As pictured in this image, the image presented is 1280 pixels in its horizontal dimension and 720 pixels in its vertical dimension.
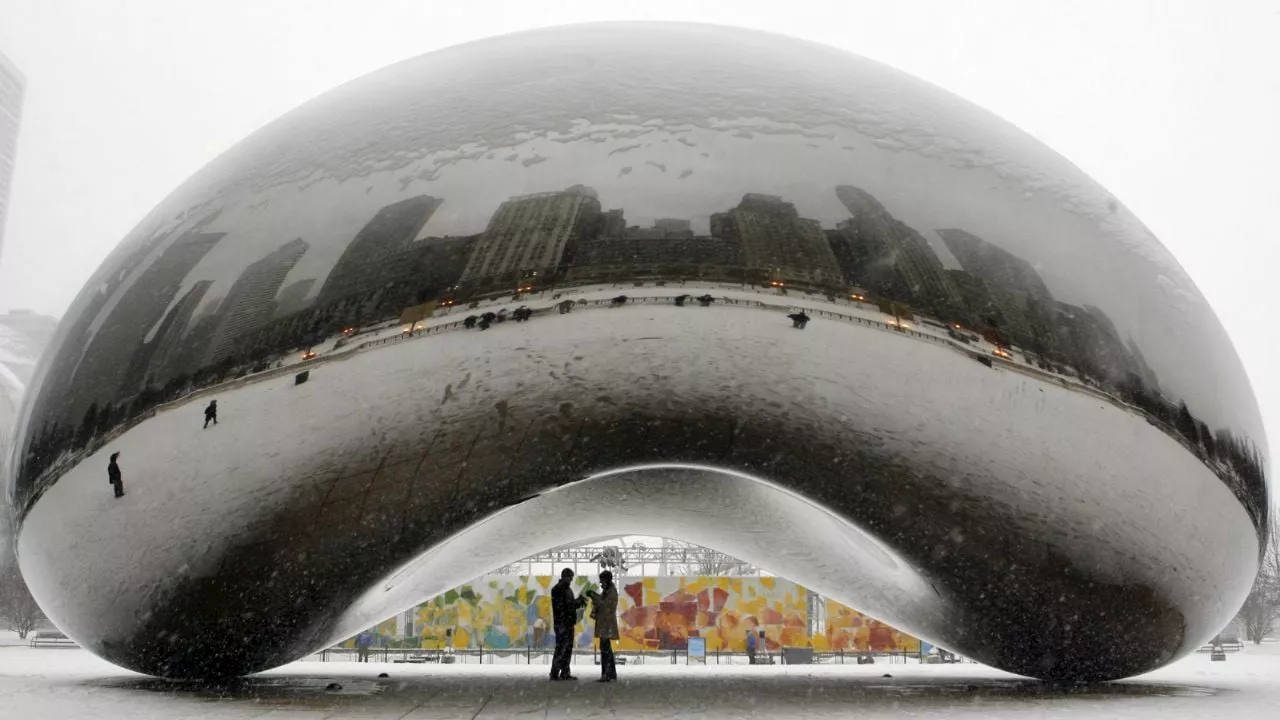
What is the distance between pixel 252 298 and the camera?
18.0 ft

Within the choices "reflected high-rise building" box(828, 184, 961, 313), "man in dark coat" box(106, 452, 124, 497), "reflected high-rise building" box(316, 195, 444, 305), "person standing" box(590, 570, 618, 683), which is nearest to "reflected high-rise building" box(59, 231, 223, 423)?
"man in dark coat" box(106, 452, 124, 497)

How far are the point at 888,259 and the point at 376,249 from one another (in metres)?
2.58

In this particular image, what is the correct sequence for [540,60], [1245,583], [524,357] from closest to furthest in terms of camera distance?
[524,357] < [540,60] < [1245,583]

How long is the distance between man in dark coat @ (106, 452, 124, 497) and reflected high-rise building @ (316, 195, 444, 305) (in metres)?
1.50

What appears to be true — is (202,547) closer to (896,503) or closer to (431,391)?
(431,391)

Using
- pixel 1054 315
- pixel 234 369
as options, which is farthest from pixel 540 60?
pixel 1054 315

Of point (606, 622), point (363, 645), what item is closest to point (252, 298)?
point (606, 622)

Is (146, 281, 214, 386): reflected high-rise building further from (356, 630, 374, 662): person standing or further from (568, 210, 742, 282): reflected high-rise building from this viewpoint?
(356, 630, 374, 662): person standing

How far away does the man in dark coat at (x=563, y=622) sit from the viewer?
8.73 meters

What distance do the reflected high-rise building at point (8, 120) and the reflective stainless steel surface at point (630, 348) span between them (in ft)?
123

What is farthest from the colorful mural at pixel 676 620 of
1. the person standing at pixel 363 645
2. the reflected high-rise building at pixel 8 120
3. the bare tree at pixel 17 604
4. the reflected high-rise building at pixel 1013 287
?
the reflected high-rise building at pixel 8 120

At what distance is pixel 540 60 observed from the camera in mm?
6301

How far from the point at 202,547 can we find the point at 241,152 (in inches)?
93.6

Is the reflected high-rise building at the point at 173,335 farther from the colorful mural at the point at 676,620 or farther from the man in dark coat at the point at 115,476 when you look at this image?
the colorful mural at the point at 676,620
